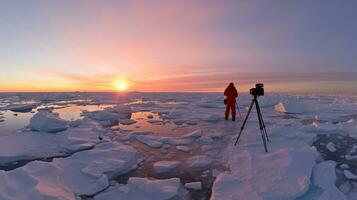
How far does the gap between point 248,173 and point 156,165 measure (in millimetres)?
1756

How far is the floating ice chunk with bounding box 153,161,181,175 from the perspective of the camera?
4801 millimetres

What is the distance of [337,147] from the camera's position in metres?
6.26

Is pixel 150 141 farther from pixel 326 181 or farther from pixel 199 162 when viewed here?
pixel 326 181

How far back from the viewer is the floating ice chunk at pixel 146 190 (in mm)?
3695

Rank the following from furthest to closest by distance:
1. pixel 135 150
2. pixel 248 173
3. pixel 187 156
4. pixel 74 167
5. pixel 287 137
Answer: pixel 287 137 < pixel 135 150 < pixel 187 156 < pixel 74 167 < pixel 248 173

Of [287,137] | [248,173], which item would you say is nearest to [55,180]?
[248,173]

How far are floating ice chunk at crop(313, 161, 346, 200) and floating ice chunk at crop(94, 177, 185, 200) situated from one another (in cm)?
199

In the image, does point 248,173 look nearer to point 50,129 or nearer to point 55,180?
point 55,180

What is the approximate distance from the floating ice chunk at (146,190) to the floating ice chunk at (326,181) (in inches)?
78.4

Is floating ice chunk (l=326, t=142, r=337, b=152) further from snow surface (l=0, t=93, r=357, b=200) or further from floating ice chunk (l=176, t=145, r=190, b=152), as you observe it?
floating ice chunk (l=176, t=145, r=190, b=152)

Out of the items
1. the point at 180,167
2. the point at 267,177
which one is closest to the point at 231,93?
the point at 180,167

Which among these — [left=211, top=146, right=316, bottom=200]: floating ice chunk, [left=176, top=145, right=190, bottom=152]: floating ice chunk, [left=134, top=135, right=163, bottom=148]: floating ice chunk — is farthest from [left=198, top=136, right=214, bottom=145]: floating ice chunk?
[left=211, top=146, right=316, bottom=200]: floating ice chunk

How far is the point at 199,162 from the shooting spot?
205 inches

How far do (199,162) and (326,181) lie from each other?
2227mm
